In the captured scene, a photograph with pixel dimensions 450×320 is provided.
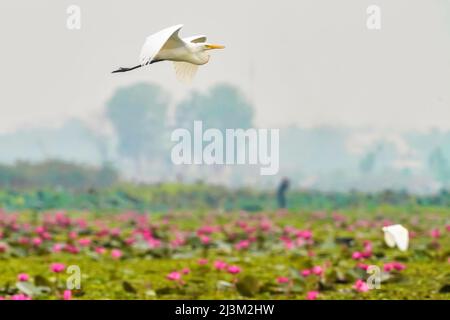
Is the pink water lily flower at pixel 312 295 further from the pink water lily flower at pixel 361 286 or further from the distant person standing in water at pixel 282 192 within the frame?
the distant person standing in water at pixel 282 192

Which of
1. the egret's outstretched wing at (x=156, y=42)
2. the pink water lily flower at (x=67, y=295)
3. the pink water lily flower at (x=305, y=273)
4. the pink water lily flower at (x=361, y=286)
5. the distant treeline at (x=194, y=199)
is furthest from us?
the distant treeline at (x=194, y=199)

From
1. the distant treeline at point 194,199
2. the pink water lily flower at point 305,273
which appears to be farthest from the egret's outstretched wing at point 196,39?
the distant treeline at point 194,199

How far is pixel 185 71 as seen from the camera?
2.13 metres

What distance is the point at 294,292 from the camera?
16.7ft

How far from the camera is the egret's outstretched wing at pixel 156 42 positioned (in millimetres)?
1885

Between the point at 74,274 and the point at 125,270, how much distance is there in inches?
44.1

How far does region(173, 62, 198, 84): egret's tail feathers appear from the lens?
83.4 inches

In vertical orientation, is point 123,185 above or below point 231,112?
below

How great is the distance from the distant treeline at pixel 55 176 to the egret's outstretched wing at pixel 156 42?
19080mm

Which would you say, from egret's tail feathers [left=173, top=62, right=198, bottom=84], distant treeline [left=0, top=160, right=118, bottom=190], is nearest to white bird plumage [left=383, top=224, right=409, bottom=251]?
egret's tail feathers [left=173, top=62, right=198, bottom=84]

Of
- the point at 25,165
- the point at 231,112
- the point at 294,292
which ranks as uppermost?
the point at 231,112
